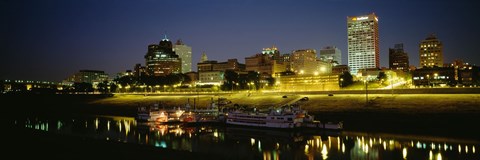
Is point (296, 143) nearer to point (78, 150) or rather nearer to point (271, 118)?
point (271, 118)

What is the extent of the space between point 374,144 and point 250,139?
717 inches

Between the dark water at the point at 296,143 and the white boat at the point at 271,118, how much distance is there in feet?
6.71

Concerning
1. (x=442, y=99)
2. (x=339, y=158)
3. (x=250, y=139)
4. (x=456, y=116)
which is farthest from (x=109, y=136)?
(x=442, y=99)

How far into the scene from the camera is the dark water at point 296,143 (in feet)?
147

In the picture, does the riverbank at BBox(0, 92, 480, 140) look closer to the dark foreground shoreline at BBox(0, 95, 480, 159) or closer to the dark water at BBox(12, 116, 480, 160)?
the dark foreground shoreline at BBox(0, 95, 480, 159)

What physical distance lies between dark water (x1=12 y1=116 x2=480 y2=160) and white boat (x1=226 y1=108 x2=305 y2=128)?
6.71 feet

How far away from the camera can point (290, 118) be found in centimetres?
Answer: 6844

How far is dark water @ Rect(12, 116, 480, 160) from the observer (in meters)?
44.8

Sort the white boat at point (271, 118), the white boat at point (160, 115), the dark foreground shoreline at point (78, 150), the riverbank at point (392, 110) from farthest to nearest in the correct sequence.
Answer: the white boat at point (160, 115), the white boat at point (271, 118), the riverbank at point (392, 110), the dark foreground shoreline at point (78, 150)

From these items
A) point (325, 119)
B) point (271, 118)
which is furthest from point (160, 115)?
point (325, 119)

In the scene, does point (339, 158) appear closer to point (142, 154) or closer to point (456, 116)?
point (142, 154)

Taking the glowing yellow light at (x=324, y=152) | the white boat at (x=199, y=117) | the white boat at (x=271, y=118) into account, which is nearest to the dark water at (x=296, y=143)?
the glowing yellow light at (x=324, y=152)

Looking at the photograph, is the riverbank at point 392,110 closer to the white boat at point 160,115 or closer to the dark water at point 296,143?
the dark water at point 296,143

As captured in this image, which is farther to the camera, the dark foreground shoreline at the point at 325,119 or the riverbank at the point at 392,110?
the riverbank at the point at 392,110
